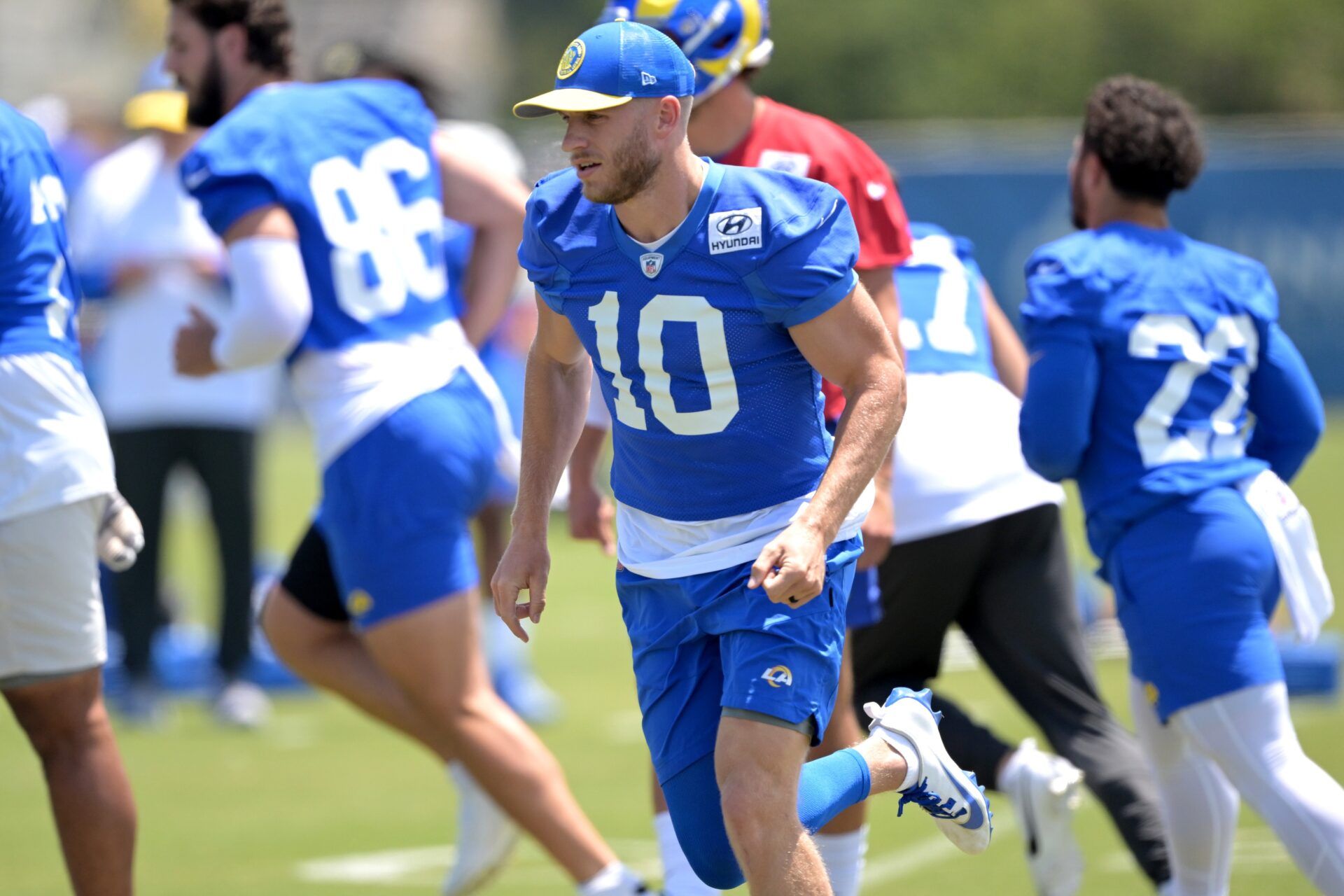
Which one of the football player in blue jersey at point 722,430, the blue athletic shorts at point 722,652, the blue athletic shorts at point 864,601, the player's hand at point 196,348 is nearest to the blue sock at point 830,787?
the football player in blue jersey at point 722,430

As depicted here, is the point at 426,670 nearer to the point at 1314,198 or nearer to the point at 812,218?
the point at 812,218

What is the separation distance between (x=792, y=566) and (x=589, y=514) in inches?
58.7

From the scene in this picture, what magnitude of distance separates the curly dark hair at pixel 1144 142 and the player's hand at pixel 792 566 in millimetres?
1706

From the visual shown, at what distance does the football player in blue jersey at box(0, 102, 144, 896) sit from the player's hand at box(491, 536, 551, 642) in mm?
981

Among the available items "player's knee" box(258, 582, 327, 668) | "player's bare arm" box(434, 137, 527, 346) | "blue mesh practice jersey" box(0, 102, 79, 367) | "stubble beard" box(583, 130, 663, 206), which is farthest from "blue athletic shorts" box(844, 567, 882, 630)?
"blue mesh practice jersey" box(0, 102, 79, 367)

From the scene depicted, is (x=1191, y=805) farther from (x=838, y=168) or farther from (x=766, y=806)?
(x=838, y=168)

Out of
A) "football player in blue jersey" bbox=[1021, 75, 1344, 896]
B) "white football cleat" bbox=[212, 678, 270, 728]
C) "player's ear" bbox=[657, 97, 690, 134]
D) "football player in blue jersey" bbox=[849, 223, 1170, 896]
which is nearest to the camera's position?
"player's ear" bbox=[657, 97, 690, 134]

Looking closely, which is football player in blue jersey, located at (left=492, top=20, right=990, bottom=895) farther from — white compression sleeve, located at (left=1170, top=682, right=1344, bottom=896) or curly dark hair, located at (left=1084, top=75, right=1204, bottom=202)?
curly dark hair, located at (left=1084, top=75, right=1204, bottom=202)

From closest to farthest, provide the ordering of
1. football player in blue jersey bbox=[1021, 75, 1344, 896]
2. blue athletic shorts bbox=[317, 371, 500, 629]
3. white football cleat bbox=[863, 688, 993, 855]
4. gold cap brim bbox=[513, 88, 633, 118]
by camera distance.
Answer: gold cap brim bbox=[513, 88, 633, 118], white football cleat bbox=[863, 688, 993, 855], football player in blue jersey bbox=[1021, 75, 1344, 896], blue athletic shorts bbox=[317, 371, 500, 629]

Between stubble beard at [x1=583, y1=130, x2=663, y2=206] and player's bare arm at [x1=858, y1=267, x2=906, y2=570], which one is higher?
stubble beard at [x1=583, y1=130, x2=663, y2=206]

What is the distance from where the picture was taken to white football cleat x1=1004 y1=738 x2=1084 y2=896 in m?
5.09

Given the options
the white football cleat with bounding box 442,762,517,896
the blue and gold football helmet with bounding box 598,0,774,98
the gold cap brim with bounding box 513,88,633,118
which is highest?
the gold cap brim with bounding box 513,88,633,118

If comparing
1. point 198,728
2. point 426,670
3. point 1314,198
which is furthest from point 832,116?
point 426,670

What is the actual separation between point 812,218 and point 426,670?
202 centimetres
